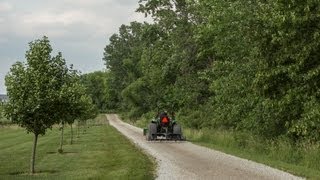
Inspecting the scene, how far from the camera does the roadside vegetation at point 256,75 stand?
68.3 feet

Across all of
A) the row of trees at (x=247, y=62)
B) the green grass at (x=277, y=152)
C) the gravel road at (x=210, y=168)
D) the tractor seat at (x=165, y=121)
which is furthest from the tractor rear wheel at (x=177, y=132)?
the gravel road at (x=210, y=168)

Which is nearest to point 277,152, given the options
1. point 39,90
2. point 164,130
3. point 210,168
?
point 210,168

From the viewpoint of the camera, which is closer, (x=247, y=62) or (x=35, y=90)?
(x=35, y=90)

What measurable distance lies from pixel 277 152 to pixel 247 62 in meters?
Result: 6.29

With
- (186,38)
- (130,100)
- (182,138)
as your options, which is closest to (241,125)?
(182,138)

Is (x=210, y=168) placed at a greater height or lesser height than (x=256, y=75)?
lesser

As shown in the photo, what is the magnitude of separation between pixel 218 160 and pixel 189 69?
1020 inches

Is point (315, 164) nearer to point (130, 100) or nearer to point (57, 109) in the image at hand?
point (57, 109)

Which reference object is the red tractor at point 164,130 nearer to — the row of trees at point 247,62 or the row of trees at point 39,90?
the row of trees at point 247,62

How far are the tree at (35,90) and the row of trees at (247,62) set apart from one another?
8.30m

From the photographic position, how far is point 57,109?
1962 centimetres

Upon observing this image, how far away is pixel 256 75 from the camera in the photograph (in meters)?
22.2

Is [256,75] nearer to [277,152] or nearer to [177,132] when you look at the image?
[277,152]

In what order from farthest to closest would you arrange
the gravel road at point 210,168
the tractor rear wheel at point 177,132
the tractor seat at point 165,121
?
the tractor seat at point 165,121 → the tractor rear wheel at point 177,132 → the gravel road at point 210,168
